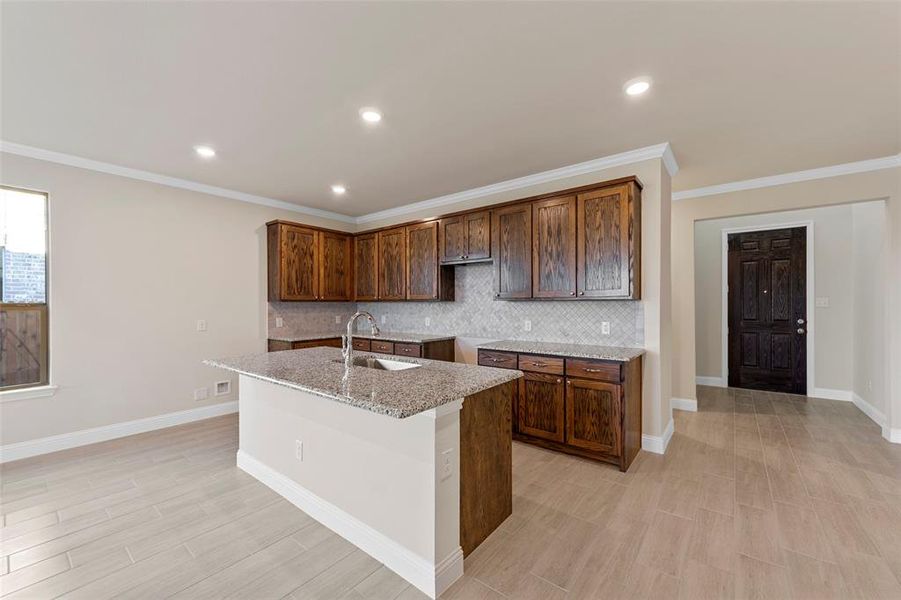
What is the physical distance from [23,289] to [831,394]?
9.15 metres

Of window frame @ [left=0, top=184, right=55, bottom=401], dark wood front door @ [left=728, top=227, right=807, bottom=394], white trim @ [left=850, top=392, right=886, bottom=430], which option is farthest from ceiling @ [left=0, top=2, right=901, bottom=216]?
white trim @ [left=850, top=392, right=886, bottom=430]

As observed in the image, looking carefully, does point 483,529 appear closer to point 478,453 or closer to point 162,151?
point 478,453

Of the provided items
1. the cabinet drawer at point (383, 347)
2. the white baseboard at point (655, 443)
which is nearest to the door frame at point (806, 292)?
the white baseboard at point (655, 443)

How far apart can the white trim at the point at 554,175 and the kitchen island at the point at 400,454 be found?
2462 mm

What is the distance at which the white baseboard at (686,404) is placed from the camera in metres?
4.66

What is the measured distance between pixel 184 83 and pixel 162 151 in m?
1.42

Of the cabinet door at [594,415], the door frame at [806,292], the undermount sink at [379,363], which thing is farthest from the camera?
the door frame at [806,292]

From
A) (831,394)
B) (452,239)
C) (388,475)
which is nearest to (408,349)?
(452,239)

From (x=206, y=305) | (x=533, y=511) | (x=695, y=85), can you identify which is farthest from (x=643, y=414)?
(x=206, y=305)

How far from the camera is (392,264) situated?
5281 mm

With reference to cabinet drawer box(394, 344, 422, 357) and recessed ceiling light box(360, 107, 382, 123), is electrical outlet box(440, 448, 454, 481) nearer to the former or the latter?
recessed ceiling light box(360, 107, 382, 123)

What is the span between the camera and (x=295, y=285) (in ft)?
16.5

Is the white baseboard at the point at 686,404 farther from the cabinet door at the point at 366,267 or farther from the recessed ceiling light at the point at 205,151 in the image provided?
the recessed ceiling light at the point at 205,151

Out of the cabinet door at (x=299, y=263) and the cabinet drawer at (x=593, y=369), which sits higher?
the cabinet door at (x=299, y=263)
